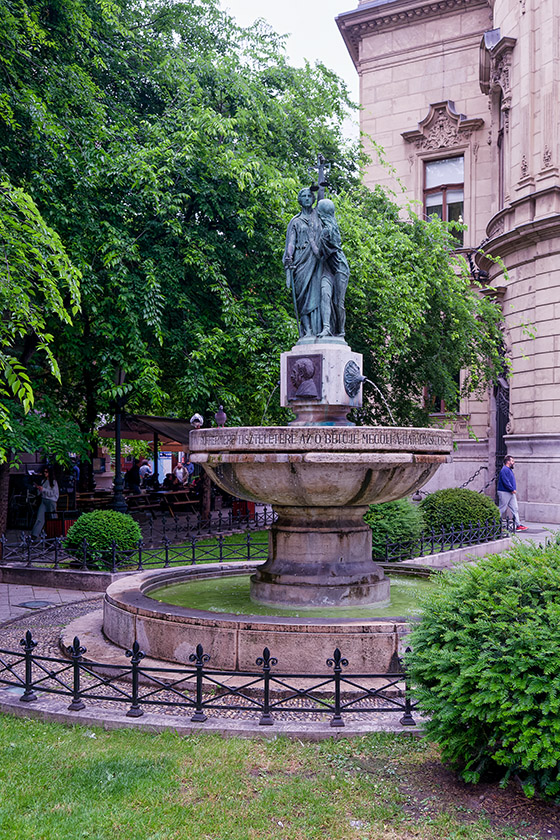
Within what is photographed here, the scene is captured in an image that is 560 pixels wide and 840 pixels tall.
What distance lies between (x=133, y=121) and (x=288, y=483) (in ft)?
38.2

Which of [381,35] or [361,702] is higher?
[381,35]

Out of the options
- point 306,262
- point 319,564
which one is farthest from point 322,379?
point 319,564

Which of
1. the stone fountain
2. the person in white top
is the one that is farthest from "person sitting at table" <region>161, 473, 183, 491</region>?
the stone fountain

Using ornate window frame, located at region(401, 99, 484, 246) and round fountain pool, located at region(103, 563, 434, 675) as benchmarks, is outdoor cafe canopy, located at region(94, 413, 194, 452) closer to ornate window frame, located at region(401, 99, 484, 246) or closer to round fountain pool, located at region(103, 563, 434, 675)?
ornate window frame, located at region(401, 99, 484, 246)

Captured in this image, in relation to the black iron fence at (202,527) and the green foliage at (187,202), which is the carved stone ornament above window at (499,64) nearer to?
the green foliage at (187,202)

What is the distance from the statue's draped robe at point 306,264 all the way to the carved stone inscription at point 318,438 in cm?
280

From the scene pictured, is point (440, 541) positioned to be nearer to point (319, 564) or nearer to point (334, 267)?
point (334, 267)

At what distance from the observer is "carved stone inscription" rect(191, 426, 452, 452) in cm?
685

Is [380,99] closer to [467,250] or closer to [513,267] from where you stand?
[467,250]

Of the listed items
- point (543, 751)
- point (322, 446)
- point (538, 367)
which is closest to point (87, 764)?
point (543, 751)

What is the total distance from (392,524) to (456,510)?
309cm

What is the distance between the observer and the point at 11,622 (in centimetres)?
932

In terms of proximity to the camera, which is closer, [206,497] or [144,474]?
[206,497]

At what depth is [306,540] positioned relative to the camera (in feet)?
25.3
